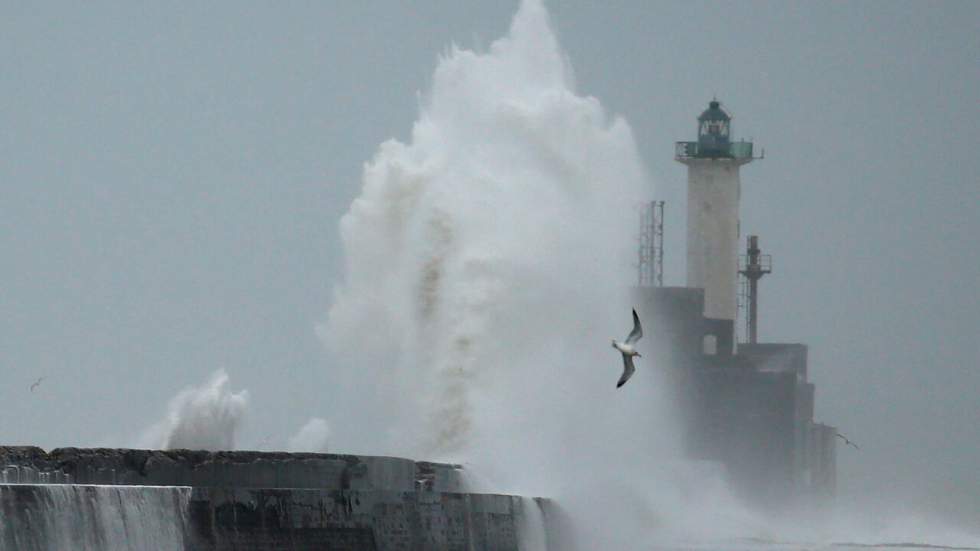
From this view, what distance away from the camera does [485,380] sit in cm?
4578

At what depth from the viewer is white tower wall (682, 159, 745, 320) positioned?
79250 mm

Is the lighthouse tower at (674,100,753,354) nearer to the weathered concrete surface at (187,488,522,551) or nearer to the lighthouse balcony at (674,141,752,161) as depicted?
the lighthouse balcony at (674,141,752,161)

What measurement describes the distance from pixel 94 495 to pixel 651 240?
61.8m

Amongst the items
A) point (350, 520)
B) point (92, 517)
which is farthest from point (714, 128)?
point (92, 517)

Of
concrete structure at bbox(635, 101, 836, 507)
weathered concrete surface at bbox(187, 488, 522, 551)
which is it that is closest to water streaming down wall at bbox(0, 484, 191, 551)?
weathered concrete surface at bbox(187, 488, 522, 551)

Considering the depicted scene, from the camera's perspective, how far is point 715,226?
260 feet

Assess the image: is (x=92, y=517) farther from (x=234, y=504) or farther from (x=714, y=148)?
(x=714, y=148)

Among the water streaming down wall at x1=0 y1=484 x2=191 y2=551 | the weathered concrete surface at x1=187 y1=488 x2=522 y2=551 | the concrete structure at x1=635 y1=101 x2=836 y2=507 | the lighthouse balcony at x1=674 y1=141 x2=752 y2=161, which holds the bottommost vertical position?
the water streaming down wall at x1=0 y1=484 x2=191 y2=551

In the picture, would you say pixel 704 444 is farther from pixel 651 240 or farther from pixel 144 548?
pixel 144 548

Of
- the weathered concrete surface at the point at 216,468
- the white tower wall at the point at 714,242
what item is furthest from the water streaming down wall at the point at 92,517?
the white tower wall at the point at 714,242

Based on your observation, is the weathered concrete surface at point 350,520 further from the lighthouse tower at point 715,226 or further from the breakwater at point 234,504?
the lighthouse tower at point 715,226

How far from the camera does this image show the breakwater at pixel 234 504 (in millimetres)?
25703

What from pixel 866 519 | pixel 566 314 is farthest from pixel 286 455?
pixel 866 519

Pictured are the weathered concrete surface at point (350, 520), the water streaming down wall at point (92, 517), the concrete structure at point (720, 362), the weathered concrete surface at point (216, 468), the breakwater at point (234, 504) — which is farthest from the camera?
the concrete structure at point (720, 362)
